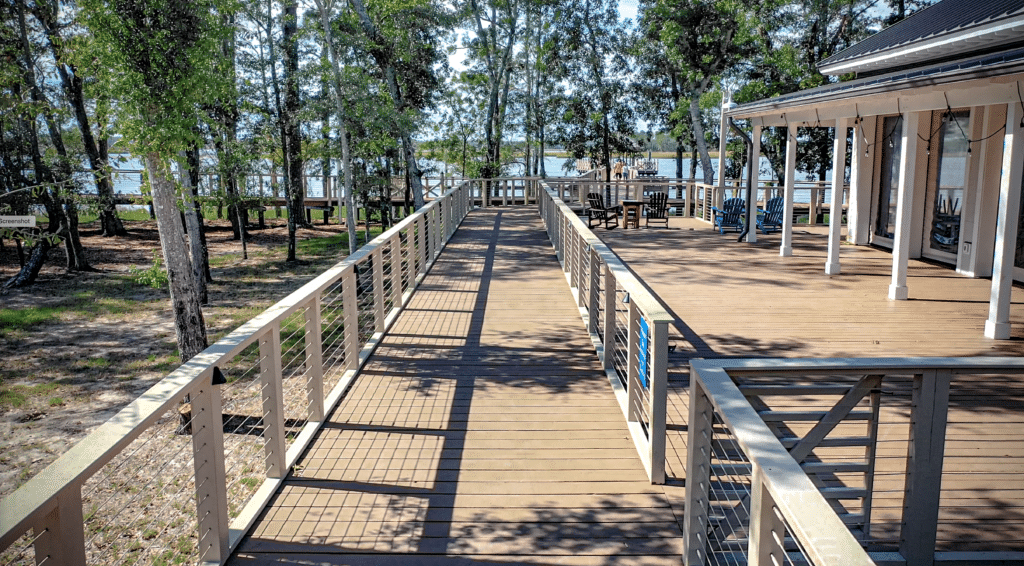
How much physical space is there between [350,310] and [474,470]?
2.11 meters

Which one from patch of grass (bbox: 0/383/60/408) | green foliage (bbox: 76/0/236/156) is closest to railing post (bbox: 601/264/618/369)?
green foliage (bbox: 76/0/236/156)

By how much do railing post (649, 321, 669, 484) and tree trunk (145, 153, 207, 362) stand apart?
645 cm

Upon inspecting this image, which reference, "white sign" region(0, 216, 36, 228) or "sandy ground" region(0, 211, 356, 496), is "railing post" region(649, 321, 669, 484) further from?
"white sign" region(0, 216, 36, 228)

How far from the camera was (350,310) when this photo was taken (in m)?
5.98

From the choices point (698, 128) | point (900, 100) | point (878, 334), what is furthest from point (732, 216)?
point (698, 128)

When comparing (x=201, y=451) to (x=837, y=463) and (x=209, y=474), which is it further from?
(x=837, y=463)

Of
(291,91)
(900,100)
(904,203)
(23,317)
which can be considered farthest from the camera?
(291,91)

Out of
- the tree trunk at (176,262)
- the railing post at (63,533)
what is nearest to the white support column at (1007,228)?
the railing post at (63,533)

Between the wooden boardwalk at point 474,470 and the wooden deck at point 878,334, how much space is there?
598mm

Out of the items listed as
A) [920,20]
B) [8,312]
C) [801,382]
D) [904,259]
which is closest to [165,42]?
[801,382]

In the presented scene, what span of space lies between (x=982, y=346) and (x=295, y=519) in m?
5.91

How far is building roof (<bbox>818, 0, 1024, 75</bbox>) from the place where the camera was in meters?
8.60

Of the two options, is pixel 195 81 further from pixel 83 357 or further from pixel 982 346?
pixel 982 346

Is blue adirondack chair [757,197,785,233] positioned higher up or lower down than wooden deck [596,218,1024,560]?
higher up
